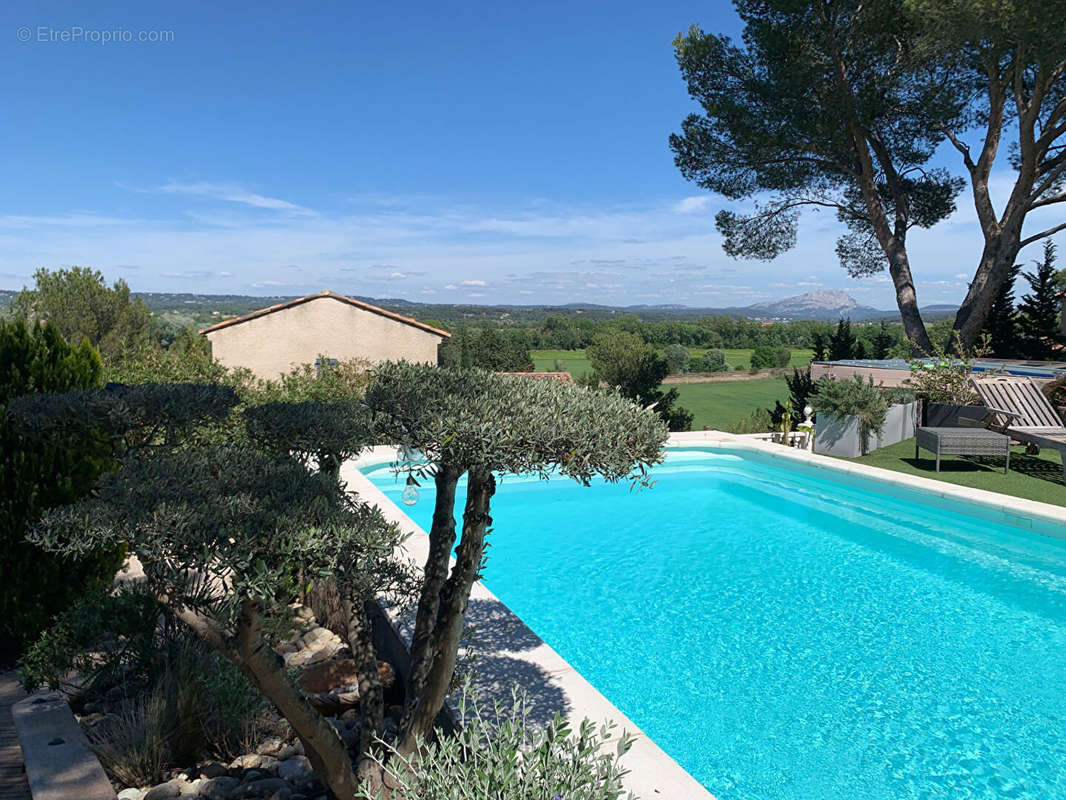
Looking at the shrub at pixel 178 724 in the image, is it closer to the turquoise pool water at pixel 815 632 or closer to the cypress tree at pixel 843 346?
the turquoise pool water at pixel 815 632

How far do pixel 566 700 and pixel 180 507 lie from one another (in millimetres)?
2086

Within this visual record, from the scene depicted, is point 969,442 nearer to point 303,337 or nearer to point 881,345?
point 881,345

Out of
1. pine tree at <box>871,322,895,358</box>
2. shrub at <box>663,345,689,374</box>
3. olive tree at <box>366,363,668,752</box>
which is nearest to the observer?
olive tree at <box>366,363,668,752</box>

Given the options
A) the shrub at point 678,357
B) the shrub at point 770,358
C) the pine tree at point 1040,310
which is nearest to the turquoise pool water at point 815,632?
the pine tree at point 1040,310

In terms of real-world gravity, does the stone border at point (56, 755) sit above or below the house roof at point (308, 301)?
below

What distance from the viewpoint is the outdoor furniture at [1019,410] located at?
9188 millimetres

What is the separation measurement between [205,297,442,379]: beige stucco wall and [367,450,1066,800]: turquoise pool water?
14.0m

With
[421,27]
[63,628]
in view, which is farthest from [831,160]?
[63,628]

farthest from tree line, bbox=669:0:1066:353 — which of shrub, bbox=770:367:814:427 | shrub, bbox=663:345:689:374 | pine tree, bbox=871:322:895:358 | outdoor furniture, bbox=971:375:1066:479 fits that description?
shrub, bbox=663:345:689:374

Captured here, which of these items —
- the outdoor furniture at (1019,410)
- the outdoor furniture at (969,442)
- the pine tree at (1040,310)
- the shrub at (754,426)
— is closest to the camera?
the outdoor furniture at (969,442)

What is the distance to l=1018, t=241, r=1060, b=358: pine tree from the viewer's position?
1671cm

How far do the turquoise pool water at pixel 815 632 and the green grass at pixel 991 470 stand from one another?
34.0 inches

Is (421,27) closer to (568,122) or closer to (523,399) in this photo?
(568,122)

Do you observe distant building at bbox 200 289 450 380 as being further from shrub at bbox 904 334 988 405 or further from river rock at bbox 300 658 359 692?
river rock at bbox 300 658 359 692
